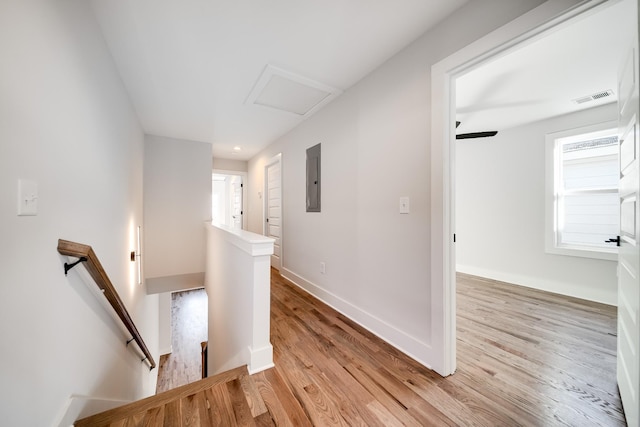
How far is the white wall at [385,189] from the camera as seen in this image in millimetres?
1618

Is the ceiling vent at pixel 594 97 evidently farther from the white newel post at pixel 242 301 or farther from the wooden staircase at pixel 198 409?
Result: the wooden staircase at pixel 198 409

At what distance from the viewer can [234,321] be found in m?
2.15

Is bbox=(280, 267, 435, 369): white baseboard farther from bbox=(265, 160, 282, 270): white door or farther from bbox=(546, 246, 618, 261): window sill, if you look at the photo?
bbox=(546, 246, 618, 261): window sill

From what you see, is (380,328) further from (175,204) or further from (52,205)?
(175,204)

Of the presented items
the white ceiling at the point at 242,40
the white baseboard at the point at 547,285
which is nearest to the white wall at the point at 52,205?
the white ceiling at the point at 242,40

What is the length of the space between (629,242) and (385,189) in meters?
1.31

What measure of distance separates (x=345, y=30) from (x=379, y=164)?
3.26 feet

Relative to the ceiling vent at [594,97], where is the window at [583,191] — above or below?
below

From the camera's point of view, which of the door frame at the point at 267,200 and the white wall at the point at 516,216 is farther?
the door frame at the point at 267,200

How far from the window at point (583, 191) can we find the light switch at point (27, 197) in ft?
16.2

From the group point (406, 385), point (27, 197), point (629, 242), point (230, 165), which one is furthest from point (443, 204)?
point (230, 165)

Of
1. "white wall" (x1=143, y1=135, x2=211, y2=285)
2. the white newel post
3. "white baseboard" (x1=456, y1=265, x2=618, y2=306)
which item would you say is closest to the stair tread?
the white newel post

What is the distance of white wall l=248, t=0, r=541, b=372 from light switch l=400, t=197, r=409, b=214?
45 mm

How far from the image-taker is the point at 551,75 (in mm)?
2221
